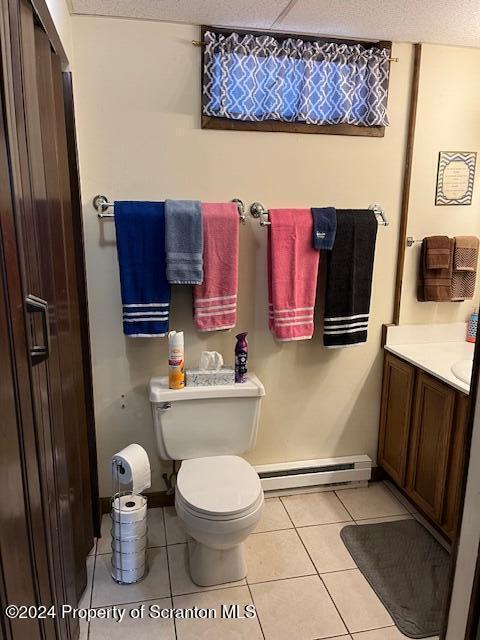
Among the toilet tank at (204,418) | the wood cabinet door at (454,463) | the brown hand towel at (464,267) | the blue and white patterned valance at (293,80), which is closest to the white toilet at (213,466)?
the toilet tank at (204,418)

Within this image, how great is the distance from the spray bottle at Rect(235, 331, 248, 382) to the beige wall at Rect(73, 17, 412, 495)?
0.13 meters

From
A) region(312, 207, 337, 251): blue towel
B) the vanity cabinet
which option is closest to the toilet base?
the vanity cabinet

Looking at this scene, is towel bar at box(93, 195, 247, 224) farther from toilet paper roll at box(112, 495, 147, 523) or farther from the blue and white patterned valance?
toilet paper roll at box(112, 495, 147, 523)

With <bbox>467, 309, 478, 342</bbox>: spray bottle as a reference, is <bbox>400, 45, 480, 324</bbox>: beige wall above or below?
above

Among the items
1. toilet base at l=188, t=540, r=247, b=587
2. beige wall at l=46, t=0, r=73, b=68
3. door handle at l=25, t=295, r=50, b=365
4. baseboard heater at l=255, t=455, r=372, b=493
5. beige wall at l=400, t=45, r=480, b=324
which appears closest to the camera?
door handle at l=25, t=295, r=50, b=365

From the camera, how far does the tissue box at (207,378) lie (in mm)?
2121

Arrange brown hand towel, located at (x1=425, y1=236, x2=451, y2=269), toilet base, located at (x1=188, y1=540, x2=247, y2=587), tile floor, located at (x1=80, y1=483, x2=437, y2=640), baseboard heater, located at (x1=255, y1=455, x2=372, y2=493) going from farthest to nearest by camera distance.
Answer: baseboard heater, located at (x1=255, y1=455, x2=372, y2=493) → brown hand towel, located at (x1=425, y1=236, x2=451, y2=269) → toilet base, located at (x1=188, y1=540, x2=247, y2=587) → tile floor, located at (x1=80, y1=483, x2=437, y2=640)

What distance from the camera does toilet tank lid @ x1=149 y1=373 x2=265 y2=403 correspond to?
80.6 inches

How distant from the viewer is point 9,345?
2.96 ft

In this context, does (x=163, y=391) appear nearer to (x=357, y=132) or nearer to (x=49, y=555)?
(x=49, y=555)

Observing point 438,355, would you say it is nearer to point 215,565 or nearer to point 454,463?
point 454,463

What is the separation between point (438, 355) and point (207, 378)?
1129mm

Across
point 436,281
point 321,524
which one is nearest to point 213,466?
point 321,524

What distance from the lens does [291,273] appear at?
214 centimetres
